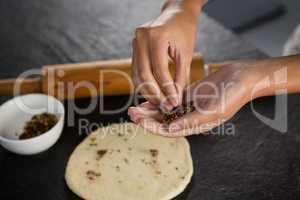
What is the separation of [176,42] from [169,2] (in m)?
0.25

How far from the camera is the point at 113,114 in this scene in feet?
4.64

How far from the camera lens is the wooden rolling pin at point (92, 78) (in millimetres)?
1397

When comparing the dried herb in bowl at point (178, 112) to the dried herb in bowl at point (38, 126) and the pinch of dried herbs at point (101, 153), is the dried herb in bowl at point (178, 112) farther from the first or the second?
the dried herb in bowl at point (38, 126)

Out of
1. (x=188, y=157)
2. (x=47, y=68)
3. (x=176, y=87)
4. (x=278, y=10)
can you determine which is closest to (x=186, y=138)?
(x=188, y=157)

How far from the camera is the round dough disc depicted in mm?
1172

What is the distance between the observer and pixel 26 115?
1372mm

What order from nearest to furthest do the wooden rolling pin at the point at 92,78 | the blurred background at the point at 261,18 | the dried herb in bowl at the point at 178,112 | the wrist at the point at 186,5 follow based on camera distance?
the dried herb in bowl at the point at 178,112 → the wrist at the point at 186,5 → the wooden rolling pin at the point at 92,78 → the blurred background at the point at 261,18

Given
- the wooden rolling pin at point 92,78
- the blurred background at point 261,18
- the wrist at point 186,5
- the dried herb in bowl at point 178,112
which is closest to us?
the dried herb in bowl at point 178,112

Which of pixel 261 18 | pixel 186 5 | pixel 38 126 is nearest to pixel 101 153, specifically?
pixel 38 126

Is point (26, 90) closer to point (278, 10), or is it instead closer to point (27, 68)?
point (27, 68)

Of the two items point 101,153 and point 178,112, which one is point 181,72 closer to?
point 178,112

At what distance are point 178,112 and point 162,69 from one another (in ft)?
0.57

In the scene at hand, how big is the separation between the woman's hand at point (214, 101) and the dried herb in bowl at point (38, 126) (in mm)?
316

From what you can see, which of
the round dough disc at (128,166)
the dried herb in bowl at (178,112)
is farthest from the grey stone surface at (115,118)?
the dried herb in bowl at (178,112)
